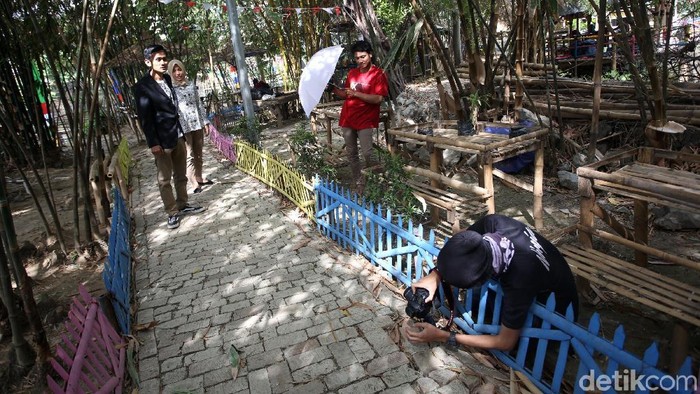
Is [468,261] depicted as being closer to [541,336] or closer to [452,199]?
[541,336]

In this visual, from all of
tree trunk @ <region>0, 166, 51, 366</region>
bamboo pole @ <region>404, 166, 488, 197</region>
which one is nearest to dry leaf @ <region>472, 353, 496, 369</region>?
bamboo pole @ <region>404, 166, 488, 197</region>

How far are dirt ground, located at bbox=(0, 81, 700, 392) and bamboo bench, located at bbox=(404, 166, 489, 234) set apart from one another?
1063 mm

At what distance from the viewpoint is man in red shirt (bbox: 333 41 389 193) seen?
470cm

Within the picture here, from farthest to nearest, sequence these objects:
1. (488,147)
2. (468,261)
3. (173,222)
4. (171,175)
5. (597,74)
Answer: (171,175)
(173,222)
(597,74)
(488,147)
(468,261)

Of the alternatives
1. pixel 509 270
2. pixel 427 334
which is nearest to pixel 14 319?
pixel 427 334

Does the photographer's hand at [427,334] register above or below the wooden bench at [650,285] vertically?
below

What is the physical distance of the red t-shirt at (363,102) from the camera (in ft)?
15.6

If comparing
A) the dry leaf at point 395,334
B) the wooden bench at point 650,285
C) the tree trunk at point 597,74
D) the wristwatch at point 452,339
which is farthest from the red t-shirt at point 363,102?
the wristwatch at point 452,339

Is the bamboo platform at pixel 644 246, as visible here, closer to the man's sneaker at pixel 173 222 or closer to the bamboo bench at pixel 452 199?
the bamboo bench at pixel 452 199

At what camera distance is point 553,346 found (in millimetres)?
2488

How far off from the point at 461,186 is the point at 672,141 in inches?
142

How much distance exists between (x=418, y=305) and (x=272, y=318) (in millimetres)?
1146

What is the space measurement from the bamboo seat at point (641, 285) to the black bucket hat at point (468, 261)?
103 centimetres

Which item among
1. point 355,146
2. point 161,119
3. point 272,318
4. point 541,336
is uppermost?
point 161,119
